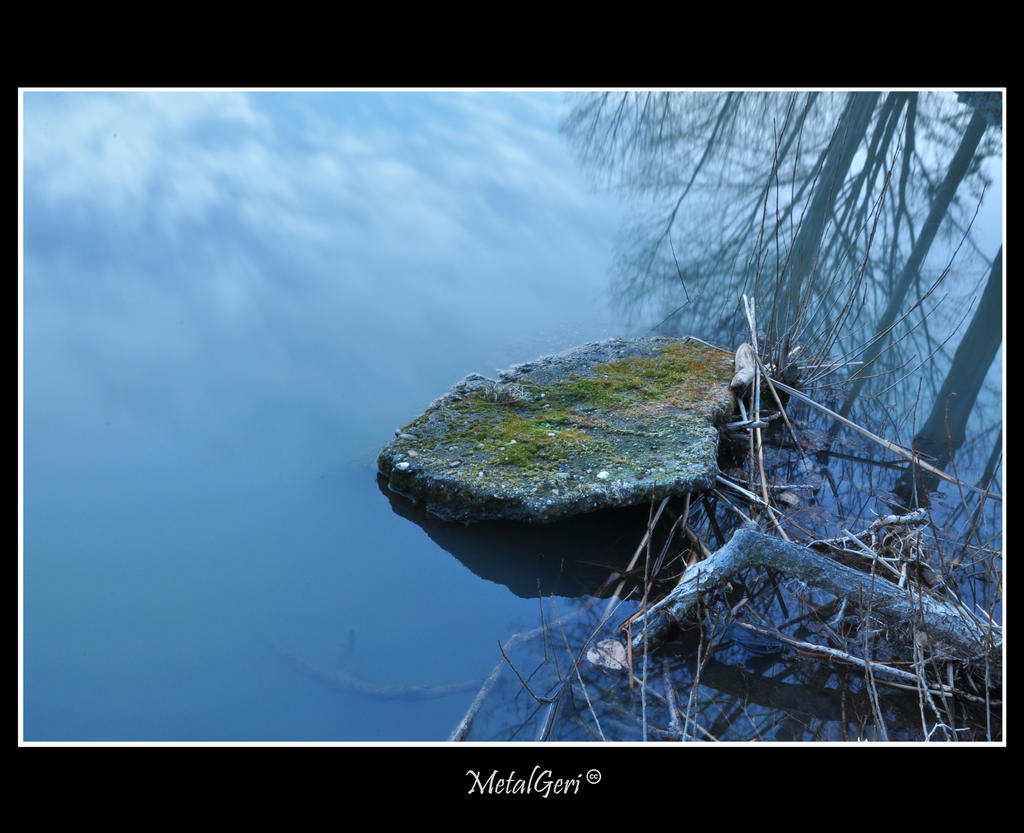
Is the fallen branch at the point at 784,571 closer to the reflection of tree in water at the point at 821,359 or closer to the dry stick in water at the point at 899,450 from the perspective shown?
the reflection of tree in water at the point at 821,359

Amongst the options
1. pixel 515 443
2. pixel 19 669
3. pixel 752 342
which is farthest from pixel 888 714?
pixel 19 669

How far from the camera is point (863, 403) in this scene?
5.51m

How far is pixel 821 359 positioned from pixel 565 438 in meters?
2.32

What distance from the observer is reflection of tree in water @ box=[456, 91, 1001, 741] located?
3.09 meters

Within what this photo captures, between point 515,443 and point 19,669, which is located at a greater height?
point 515,443

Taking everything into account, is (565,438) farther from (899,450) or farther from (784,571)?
(899,450)

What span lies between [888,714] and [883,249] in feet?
18.3

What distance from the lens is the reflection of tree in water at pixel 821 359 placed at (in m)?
3.09

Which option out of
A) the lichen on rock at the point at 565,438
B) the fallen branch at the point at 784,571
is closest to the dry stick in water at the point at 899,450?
the lichen on rock at the point at 565,438

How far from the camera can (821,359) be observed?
532 centimetres

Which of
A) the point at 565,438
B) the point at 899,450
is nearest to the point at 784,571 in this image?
the point at 899,450

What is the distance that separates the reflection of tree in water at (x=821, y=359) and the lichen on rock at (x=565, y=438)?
336 millimetres

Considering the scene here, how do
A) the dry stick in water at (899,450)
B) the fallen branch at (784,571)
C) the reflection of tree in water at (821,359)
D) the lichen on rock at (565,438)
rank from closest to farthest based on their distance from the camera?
the reflection of tree in water at (821,359) → the fallen branch at (784,571) → the dry stick in water at (899,450) → the lichen on rock at (565,438)

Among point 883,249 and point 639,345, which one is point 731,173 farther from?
point 639,345
